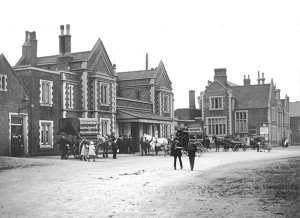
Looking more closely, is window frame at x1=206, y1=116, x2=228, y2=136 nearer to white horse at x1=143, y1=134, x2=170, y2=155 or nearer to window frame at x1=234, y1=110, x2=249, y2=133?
window frame at x1=234, y1=110, x2=249, y2=133

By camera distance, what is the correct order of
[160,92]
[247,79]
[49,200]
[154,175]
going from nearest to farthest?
[49,200] → [154,175] → [160,92] → [247,79]

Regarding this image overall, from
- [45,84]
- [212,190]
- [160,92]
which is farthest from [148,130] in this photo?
[212,190]

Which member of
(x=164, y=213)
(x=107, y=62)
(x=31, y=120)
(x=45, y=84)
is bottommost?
(x=164, y=213)

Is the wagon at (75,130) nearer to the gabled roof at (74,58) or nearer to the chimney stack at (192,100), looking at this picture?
the gabled roof at (74,58)

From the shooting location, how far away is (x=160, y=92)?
46500mm

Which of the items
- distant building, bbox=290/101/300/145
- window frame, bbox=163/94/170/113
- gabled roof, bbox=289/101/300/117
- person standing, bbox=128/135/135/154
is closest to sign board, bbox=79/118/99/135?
person standing, bbox=128/135/135/154

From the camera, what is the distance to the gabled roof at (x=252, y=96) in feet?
195

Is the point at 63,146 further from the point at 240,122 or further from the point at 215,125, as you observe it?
the point at 240,122

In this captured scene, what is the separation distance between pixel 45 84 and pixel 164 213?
23879 millimetres

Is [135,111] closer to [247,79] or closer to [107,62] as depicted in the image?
[107,62]


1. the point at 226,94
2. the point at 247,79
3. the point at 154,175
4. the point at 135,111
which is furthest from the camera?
the point at 247,79

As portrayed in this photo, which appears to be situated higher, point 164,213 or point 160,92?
point 160,92

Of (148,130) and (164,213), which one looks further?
(148,130)

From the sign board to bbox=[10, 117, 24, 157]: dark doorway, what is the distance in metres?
4.19
